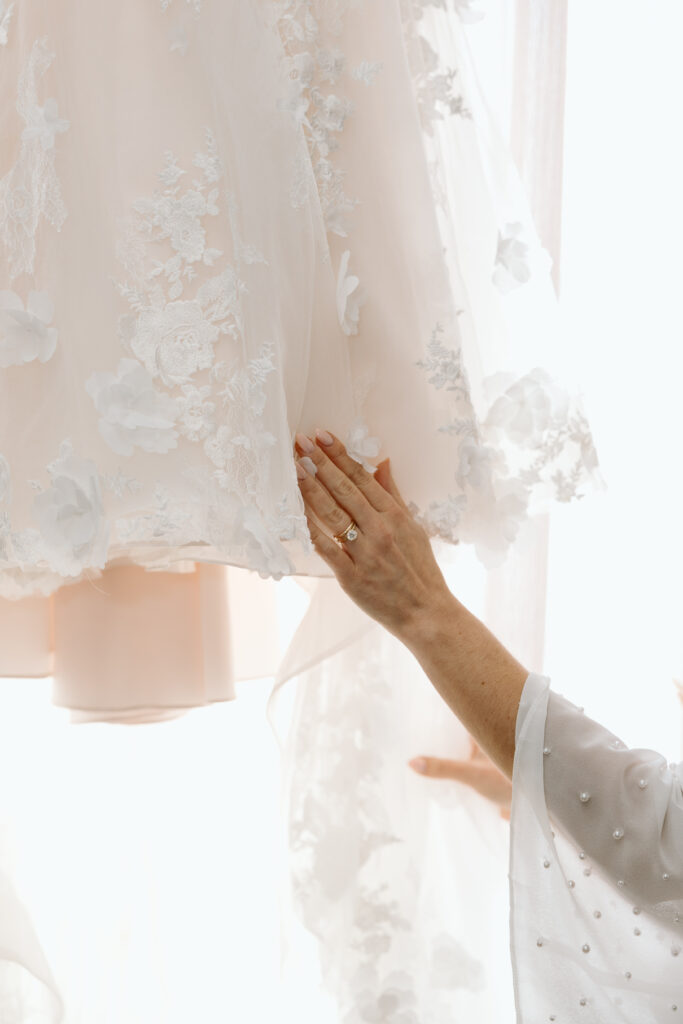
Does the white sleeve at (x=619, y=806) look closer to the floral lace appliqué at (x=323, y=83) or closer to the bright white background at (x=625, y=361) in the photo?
the bright white background at (x=625, y=361)

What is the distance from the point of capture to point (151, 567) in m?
0.75

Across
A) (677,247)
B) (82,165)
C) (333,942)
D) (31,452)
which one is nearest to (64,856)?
(333,942)

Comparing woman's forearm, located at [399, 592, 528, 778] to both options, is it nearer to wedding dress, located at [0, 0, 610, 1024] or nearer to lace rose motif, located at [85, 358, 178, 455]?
wedding dress, located at [0, 0, 610, 1024]

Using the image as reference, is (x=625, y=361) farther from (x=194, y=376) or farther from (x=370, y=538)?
(x=194, y=376)

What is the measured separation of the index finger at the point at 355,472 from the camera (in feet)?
2.18

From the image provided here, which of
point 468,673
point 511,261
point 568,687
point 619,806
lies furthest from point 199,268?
point 568,687

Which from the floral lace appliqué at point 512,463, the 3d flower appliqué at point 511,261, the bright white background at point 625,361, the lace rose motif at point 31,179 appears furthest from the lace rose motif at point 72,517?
the bright white background at point 625,361

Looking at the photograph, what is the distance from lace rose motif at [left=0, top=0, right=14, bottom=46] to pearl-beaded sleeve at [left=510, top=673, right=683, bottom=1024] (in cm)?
60

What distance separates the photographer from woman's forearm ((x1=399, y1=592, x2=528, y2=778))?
743mm

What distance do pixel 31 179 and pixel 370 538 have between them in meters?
0.34

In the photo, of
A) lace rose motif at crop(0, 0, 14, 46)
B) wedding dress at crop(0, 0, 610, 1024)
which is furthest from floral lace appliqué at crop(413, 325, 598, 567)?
lace rose motif at crop(0, 0, 14, 46)

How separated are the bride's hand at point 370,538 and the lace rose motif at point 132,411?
108mm

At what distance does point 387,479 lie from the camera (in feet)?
2.31

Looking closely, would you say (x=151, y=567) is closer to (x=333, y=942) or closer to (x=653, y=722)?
(x=333, y=942)
